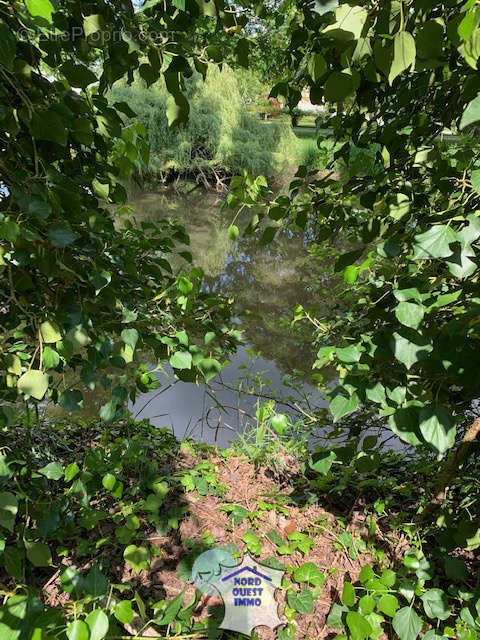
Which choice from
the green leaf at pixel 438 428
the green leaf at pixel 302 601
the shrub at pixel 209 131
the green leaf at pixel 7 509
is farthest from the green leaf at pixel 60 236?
the shrub at pixel 209 131

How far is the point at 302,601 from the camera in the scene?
1.24 meters

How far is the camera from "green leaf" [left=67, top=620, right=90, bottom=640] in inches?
20.4

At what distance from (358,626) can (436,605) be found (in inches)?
7.6

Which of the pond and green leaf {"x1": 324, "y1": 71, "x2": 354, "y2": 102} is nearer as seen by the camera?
green leaf {"x1": 324, "y1": 71, "x2": 354, "y2": 102}

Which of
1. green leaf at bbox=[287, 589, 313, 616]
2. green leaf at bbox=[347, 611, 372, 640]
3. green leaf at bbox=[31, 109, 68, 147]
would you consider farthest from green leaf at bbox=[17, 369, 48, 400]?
green leaf at bbox=[287, 589, 313, 616]

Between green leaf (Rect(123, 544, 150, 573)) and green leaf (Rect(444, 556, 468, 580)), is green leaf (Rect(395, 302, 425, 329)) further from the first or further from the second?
green leaf (Rect(123, 544, 150, 573))

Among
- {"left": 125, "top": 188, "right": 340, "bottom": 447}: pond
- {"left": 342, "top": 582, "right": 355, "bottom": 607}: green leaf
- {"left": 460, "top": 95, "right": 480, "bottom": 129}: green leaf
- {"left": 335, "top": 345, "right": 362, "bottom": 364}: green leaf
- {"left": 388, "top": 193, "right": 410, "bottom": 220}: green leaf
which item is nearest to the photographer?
{"left": 460, "top": 95, "right": 480, "bottom": 129}: green leaf

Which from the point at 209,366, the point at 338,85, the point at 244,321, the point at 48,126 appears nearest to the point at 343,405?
the point at 209,366

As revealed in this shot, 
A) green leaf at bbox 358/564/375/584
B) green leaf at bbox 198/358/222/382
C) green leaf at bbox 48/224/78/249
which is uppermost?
green leaf at bbox 48/224/78/249

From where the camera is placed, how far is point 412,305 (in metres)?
0.67

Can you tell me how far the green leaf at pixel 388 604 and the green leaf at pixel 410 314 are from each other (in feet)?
2.58

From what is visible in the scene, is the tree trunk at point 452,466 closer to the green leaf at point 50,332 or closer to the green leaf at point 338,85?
the green leaf at point 338,85

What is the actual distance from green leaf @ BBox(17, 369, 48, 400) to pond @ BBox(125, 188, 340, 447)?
0.51 metres

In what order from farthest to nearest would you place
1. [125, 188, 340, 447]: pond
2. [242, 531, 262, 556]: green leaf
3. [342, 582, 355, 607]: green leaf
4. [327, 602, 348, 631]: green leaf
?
[125, 188, 340, 447]: pond < [242, 531, 262, 556]: green leaf < [327, 602, 348, 631]: green leaf < [342, 582, 355, 607]: green leaf
